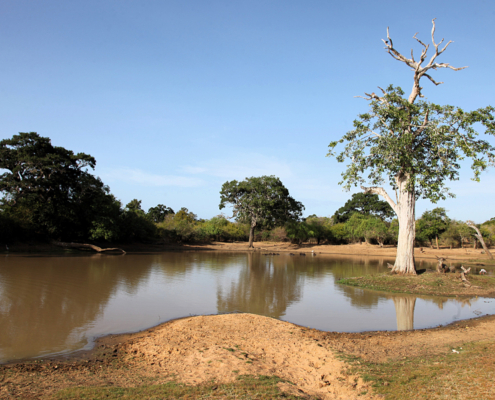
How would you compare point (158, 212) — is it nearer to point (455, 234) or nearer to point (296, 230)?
point (296, 230)

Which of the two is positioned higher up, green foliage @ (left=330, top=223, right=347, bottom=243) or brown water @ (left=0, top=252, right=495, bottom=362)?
green foliage @ (left=330, top=223, right=347, bottom=243)

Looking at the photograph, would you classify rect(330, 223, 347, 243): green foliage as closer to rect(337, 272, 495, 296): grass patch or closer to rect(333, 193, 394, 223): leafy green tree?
rect(333, 193, 394, 223): leafy green tree

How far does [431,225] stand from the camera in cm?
5128

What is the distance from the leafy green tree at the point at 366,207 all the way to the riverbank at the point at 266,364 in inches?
2534

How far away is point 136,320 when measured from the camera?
10008 millimetres

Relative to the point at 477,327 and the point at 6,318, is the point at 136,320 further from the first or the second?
the point at 477,327

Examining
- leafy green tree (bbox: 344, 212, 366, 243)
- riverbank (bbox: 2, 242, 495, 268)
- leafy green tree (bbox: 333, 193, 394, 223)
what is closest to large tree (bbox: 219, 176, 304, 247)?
riverbank (bbox: 2, 242, 495, 268)

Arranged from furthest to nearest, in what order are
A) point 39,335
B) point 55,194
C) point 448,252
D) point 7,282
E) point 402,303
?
point 448,252 < point 55,194 < point 7,282 < point 402,303 < point 39,335

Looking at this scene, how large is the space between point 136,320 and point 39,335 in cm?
255

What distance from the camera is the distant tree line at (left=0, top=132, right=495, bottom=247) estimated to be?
32344 millimetres

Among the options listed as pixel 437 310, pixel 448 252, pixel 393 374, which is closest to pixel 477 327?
pixel 437 310

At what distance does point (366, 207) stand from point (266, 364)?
69785 millimetres

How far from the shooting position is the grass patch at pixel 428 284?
15.8 metres

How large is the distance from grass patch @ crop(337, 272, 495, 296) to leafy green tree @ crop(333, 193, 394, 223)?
51803 millimetres
